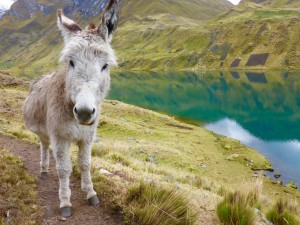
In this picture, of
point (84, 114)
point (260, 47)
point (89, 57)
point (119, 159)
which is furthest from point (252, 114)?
point (260, 47)

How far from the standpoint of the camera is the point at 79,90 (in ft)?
16.3

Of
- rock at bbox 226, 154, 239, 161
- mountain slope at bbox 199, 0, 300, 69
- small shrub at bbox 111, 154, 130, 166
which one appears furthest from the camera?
mountain slope at bbox 199, 0, 300, 69

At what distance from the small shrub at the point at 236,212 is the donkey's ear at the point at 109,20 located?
16.5 ft

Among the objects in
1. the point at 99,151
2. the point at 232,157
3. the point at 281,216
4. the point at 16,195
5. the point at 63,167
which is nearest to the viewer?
the point at 63,167

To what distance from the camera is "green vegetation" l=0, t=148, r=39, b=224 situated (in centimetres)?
598

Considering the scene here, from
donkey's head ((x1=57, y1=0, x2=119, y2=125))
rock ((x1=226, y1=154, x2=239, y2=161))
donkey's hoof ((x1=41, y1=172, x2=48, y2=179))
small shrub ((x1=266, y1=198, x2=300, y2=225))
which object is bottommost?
rock ((x1=226, y1=154, x2=239, y2=161))

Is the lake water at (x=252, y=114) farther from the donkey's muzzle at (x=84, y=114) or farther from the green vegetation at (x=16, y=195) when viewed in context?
the donkey's muzzle at (x=84, y=114)

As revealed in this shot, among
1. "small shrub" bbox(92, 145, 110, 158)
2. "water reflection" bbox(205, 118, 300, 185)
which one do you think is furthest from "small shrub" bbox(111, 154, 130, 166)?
"water reflection" bbox(205, 118, 300, 185)

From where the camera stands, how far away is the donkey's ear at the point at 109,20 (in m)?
5.36

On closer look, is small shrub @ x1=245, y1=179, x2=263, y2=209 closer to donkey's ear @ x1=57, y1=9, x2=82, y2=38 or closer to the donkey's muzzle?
the donkey's muzzle

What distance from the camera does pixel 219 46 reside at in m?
192

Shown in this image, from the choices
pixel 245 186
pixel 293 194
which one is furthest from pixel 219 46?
pixel 245 186

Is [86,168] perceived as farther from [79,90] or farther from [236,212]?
[236,212]

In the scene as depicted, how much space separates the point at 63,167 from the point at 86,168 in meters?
0.73
